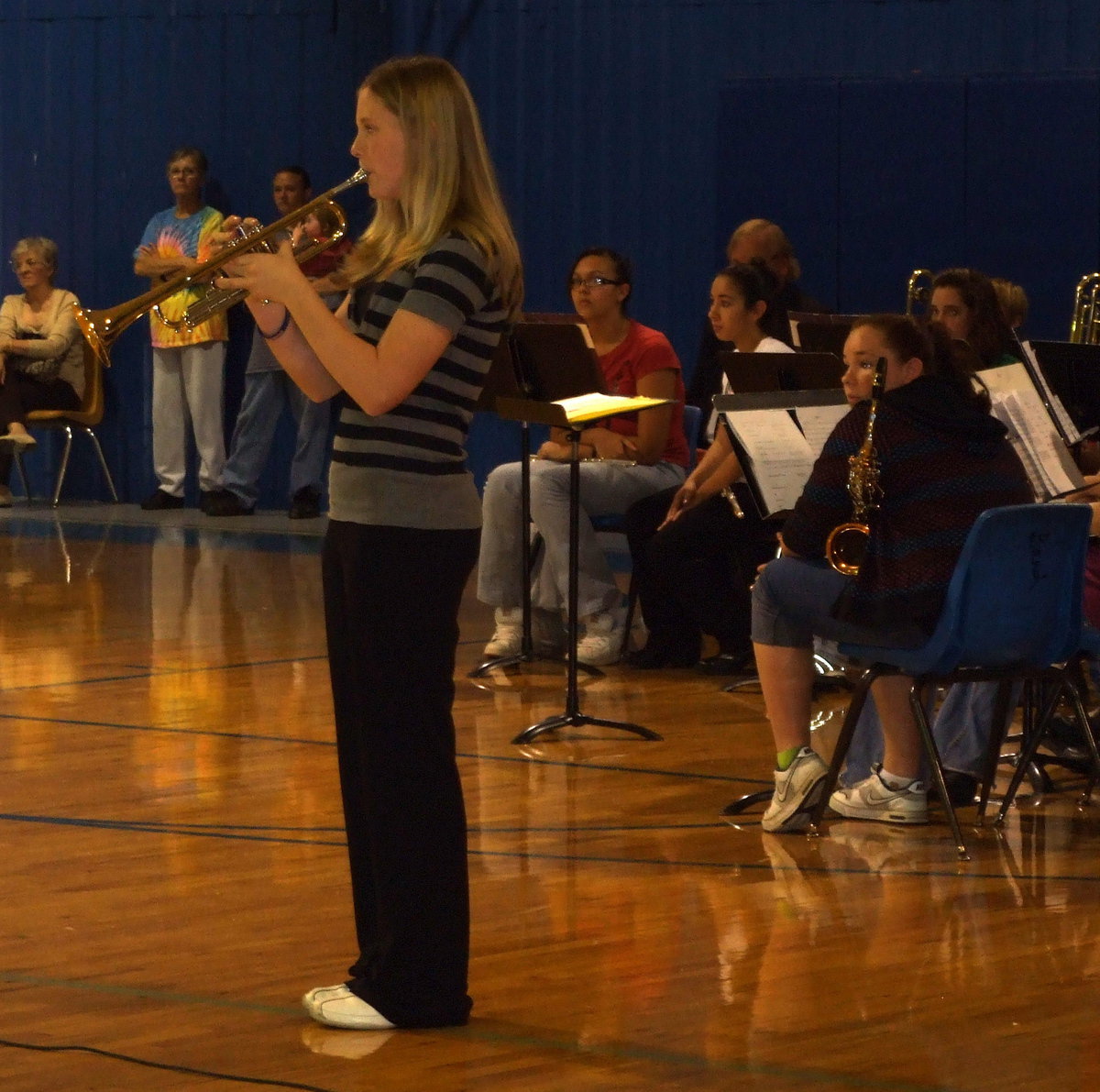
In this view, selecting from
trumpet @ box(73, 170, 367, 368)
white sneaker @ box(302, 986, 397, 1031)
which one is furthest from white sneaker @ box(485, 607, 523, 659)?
white sneaker @ box(302, 986, 397, 1031)

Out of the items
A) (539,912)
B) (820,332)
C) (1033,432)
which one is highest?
(820,332)

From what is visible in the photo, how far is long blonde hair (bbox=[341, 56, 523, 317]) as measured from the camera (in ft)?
11.5

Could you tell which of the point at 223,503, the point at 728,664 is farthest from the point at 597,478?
the point at 223,503

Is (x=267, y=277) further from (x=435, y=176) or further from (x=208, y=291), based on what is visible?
(x=208, y=291)

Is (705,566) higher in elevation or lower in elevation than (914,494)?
lower

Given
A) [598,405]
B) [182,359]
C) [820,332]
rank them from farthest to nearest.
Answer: [182,359], [820,332], [598,405]

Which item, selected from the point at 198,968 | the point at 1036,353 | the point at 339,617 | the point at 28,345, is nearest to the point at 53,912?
the point at 198,968

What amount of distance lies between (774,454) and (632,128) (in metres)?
5.50

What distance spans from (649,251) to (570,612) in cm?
497

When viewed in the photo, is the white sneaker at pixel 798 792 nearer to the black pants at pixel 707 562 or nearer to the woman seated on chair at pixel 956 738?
the woman seated on chair at pixel 956 738

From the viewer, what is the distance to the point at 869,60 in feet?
34.4

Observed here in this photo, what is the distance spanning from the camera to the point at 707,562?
24.7 feet

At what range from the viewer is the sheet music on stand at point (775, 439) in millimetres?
6074

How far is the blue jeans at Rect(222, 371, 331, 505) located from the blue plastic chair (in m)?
6.86
